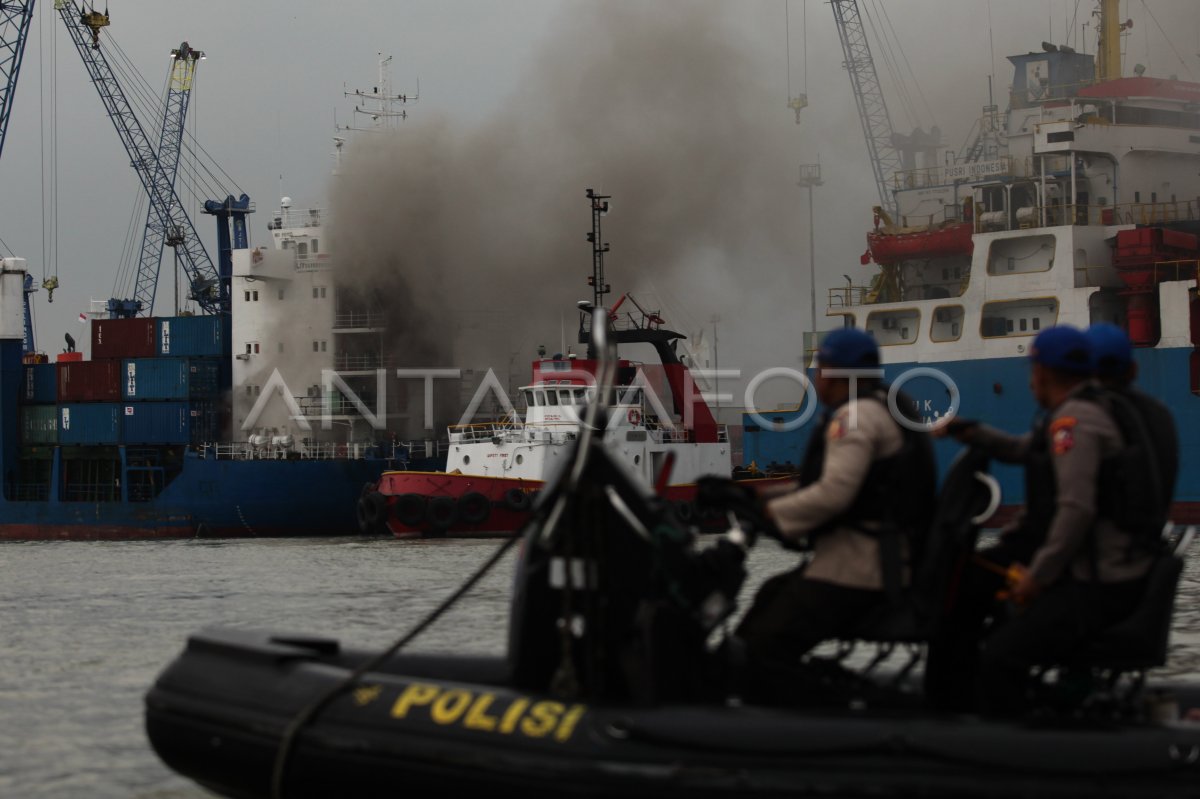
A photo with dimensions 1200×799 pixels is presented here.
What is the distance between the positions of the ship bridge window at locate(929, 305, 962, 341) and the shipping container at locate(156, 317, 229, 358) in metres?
21.8

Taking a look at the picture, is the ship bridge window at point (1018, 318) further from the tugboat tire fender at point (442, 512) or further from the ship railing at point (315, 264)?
the ship railing at point (315, 264)

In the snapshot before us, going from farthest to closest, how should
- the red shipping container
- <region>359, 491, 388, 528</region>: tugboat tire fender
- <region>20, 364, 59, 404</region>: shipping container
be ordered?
<region>20, 364, 59, 404</region>: shipping container → the red shipping container → <region>359, 491, 388, 528</region>: tugboat tire fender

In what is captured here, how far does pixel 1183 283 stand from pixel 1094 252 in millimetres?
3322

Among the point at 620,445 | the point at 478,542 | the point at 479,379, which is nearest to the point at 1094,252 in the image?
the point at 620,445

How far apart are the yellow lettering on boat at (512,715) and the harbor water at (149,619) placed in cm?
247

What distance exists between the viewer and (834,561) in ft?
16.1

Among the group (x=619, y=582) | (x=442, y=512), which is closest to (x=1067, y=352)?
(x=619, y=582)

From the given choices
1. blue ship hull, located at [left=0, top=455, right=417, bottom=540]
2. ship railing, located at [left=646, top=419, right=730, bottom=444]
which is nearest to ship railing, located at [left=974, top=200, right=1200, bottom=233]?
ship railing, located at [left=646, top=419, right=730, bottom=444]

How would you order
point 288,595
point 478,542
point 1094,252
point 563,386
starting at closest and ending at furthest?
point 288,595 → point 478,542 → point 563,386 → point 1094,252

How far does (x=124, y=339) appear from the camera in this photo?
45469mm

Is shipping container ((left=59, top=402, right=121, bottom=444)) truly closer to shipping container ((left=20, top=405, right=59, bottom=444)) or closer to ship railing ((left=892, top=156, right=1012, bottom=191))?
shipping container ((left=20, top=405, right=59, bottom=444))

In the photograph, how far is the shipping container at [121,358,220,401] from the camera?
4466cm

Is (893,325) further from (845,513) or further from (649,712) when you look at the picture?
(649,712)

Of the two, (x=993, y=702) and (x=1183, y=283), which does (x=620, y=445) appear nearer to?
(x=1183, y=283)
